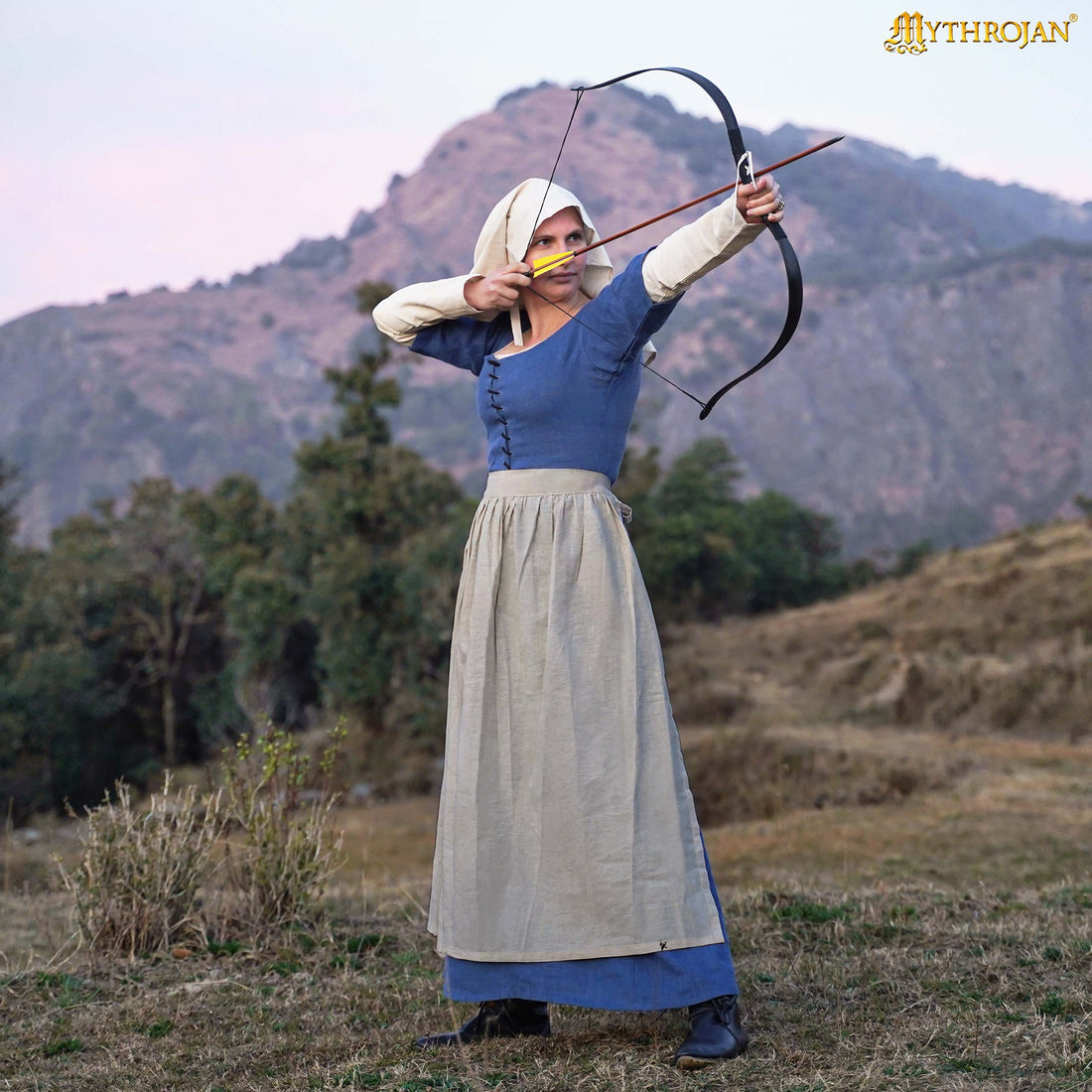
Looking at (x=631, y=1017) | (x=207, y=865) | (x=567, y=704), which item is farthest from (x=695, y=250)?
(x=207, y=865)

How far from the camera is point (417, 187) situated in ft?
555

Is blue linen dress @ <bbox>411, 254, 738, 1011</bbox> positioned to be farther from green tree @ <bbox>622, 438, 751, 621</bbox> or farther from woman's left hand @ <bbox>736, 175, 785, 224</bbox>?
green tree @ <bbox>622, 438, 751, 621</bbox>

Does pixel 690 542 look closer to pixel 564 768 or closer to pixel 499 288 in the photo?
pixel 499 288

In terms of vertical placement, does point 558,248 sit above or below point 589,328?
above

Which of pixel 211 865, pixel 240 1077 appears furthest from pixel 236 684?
pixel 240 1077

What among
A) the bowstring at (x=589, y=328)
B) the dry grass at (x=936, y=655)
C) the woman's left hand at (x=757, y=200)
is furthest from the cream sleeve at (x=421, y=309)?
the dry grass at (x=936, y=655)

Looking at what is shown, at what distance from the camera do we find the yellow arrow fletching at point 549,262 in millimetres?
3105

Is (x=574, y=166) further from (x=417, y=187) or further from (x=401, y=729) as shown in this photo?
(x=401, y=729)

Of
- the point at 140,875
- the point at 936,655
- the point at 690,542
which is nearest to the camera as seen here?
the point at 140,875

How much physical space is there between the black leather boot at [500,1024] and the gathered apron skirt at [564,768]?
248 mm

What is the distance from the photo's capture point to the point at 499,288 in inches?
124

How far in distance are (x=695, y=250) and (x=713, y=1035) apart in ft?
5.85

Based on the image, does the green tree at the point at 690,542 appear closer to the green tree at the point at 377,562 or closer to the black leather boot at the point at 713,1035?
the green tree at the point at 377,562

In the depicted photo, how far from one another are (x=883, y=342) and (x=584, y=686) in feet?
322
